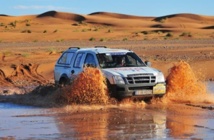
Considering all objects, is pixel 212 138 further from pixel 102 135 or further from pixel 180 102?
pixel 180 102

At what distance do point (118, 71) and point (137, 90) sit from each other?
0.79 metres

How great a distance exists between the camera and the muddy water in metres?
12.1

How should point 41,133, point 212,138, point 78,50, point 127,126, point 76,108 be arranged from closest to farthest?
1. point 212,138
2. point 41,133
3. point 127,126
4. point 76,108
5. point 78,50

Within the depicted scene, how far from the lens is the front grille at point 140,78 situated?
17.2 m

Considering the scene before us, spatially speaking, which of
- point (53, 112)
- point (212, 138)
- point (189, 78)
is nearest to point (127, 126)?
point (212, 138)

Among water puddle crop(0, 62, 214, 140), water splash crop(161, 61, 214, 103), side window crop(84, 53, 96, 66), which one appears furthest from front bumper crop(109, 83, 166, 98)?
side window crop(84, 53, 96, 66)

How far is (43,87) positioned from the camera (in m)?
20.7

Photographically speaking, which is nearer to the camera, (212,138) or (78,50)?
(212,138)

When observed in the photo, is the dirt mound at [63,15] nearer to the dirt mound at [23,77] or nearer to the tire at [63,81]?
the dirt mound at [23,77]

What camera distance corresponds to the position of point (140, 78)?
17375 mm

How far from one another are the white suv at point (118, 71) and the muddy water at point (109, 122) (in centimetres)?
45

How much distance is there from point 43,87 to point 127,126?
25.9 ft

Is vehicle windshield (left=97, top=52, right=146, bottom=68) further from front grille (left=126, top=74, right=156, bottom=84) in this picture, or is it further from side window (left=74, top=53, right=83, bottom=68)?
front grille (left=126, top=74, right=156, bottom=84)

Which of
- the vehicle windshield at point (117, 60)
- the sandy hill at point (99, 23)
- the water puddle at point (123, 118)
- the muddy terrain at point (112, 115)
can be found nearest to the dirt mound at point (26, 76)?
the muddy terrain at point (112, 115)
